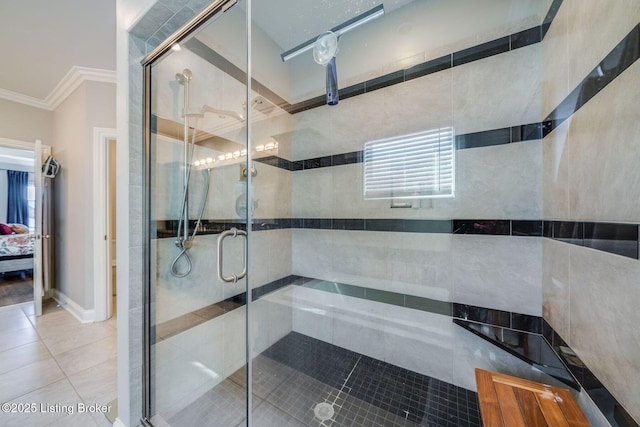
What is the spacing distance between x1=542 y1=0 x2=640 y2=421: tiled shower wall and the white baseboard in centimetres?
389

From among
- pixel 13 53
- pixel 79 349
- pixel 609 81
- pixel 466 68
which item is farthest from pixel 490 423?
pixel 13 53

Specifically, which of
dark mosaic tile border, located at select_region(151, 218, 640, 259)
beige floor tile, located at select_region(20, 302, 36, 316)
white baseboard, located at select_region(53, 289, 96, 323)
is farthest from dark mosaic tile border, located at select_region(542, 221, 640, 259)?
beige floor tile, located at select_region(20, 302, 36, 316)

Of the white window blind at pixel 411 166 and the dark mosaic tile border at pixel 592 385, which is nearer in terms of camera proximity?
the dark mosaic tile border at pixel 592 385

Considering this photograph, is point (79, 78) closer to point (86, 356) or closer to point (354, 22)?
point (86, 356)

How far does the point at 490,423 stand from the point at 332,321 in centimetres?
122

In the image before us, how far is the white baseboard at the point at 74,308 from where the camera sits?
8.36ft

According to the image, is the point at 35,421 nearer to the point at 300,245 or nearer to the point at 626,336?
the point at 300,245

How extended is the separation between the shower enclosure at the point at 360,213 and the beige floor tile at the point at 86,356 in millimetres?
1061

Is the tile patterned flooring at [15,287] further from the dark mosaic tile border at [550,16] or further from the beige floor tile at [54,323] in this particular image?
the dark mosaic tile border at [550,16]

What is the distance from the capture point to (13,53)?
223cm

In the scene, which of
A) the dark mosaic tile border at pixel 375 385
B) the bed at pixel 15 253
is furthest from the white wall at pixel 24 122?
the dark mosaic tile border at pixel 375 385

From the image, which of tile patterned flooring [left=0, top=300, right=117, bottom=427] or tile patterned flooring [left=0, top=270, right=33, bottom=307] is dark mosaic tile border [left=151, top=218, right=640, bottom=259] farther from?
tile patterned flooring [left=0, top=270, right=33, bottom=307]

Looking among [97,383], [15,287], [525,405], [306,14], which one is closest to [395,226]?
[525,405]

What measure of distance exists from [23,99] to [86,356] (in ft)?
10.9
